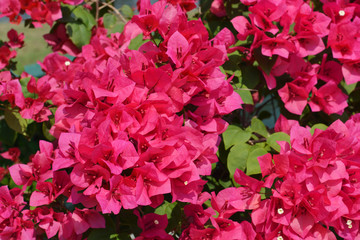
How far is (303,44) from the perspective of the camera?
43.3 inches

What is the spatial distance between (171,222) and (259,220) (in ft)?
0.78

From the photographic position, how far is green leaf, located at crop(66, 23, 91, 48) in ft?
4.89

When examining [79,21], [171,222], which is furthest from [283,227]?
[79,21]

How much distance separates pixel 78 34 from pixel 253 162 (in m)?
0.89

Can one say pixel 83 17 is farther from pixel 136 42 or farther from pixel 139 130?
pixel 139 130

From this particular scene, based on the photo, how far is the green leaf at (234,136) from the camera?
1.05 meters

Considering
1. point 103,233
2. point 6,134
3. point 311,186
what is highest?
point 311,186

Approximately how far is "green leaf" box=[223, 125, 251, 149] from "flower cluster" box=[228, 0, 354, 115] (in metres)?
0.16

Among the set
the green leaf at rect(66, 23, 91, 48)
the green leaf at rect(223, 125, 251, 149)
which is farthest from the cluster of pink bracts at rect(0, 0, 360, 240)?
the green leaf at rect(66, 23, 91, 48)

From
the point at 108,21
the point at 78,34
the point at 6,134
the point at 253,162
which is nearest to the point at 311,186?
the point at 253,162

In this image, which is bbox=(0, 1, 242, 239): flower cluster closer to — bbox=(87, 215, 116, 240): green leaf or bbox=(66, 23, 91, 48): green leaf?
bbox=(87, 215, 116, 240): green leaf

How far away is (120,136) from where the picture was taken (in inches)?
29.2

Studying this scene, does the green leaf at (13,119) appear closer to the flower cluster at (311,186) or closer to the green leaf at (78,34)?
the green leaf at (78,34)

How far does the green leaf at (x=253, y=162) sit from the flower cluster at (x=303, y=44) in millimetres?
203
